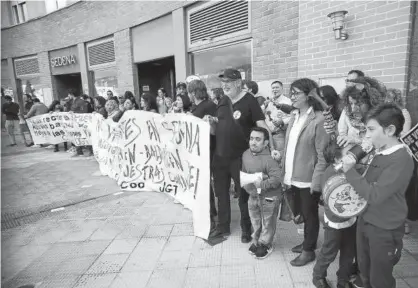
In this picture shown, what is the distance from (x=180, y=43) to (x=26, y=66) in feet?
40.3

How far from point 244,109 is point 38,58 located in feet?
51.6

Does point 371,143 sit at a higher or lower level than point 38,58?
lower

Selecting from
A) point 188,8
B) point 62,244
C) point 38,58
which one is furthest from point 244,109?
point 38,58

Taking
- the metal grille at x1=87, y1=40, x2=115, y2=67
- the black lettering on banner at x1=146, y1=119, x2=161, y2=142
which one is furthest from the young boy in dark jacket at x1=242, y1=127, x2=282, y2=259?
the metal grille at x1=87, y1=40, x2=115, y2=67

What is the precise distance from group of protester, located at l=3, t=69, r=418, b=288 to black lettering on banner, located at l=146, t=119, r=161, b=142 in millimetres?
1059

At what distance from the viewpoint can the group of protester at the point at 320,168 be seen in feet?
6.10

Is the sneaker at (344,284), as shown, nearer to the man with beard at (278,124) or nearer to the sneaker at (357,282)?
the sneaker at (357,282)

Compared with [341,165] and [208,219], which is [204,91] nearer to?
[208,219]

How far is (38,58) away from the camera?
15281mm

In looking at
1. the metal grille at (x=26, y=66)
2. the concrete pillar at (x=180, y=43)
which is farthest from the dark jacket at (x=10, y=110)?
the concrete pillar at (x=180, y=43)

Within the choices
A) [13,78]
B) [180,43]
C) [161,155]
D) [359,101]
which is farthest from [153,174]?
[13,78]

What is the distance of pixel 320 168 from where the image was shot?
2.48m

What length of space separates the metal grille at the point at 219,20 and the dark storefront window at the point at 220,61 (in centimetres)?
37

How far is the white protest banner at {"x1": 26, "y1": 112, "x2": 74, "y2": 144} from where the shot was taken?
8406 millimetres
